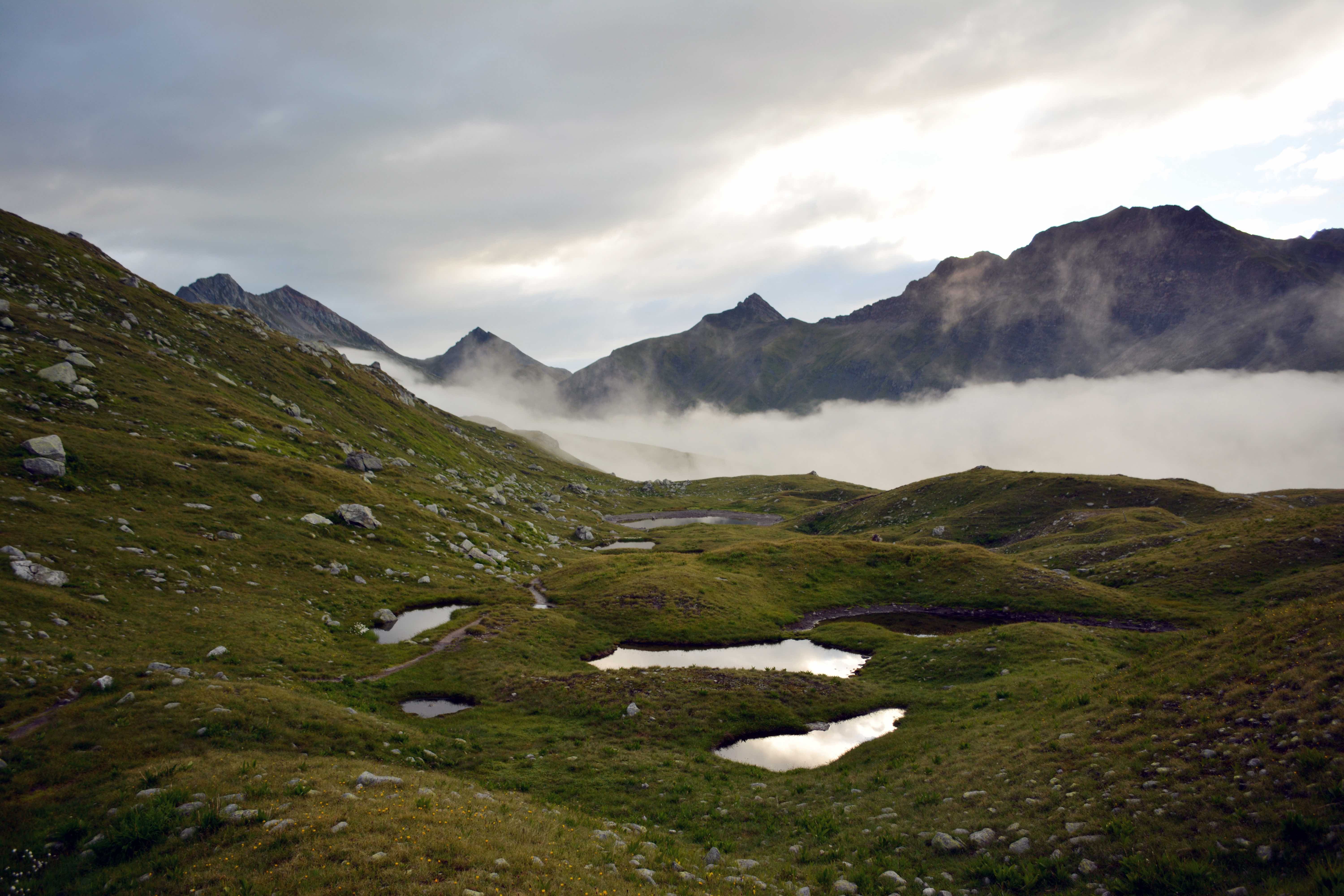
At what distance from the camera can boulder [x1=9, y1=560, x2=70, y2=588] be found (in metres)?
30.6

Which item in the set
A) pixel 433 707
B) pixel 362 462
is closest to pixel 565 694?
pixel 433 707

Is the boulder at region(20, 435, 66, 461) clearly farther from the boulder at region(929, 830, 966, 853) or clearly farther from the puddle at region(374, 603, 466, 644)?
the boulder at region(929, 830, 966, 853)

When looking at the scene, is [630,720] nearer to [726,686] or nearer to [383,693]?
[726,686]

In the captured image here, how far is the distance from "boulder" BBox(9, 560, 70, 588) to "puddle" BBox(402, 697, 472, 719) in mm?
20734

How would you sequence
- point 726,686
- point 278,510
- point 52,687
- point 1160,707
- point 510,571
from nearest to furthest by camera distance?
point 1160,707, point 52,687, point 726,686, point 278,510, point 510,571

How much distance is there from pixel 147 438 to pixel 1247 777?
81964 mm

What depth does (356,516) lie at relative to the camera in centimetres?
6325

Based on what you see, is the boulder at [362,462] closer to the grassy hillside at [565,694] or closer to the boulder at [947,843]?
the grassy hillside at [565,694]

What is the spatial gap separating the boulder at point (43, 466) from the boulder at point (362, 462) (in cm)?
4645

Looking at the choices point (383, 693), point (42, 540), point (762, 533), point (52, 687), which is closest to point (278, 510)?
point (42, 540)

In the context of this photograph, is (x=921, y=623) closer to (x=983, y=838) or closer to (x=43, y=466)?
(x=983, y=838)

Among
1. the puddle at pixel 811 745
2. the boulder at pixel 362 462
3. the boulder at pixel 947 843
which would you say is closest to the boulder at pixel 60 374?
the boulder at pixel 362 462

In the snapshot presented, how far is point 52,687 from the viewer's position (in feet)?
76.3

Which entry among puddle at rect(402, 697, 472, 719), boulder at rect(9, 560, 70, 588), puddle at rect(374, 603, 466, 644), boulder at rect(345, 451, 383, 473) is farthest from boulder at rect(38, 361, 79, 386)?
puddle at rect(402, 697, 472, 719)
